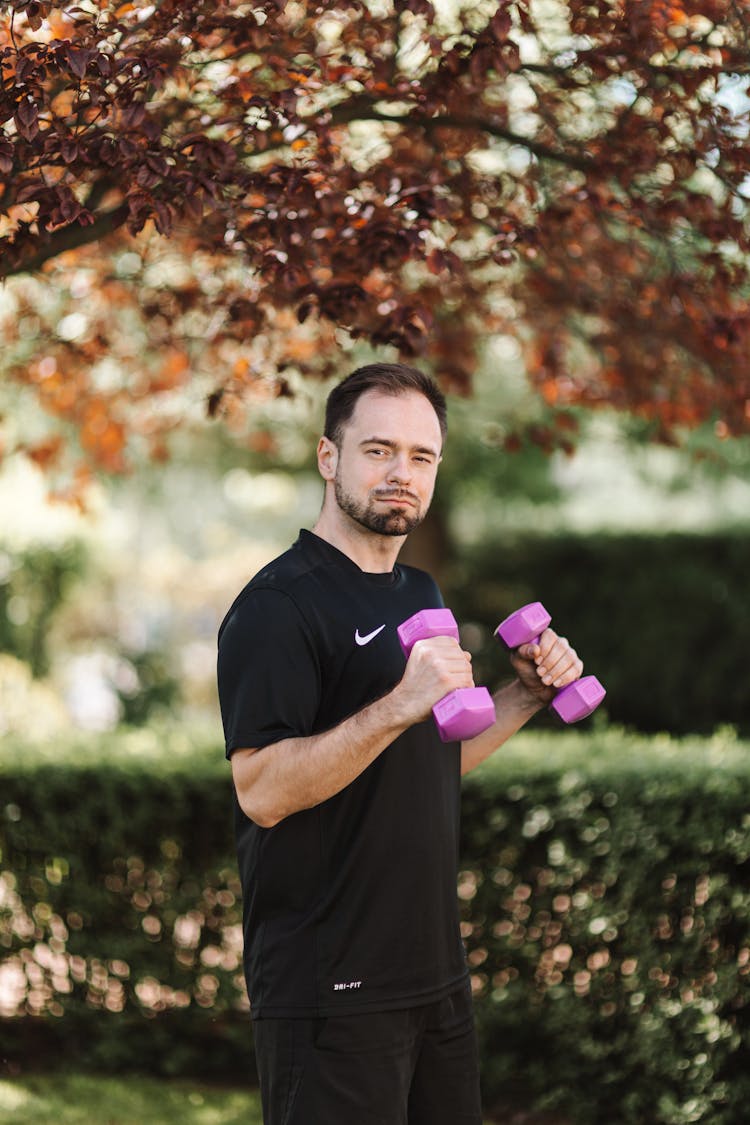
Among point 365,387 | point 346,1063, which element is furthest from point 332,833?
point 365,387

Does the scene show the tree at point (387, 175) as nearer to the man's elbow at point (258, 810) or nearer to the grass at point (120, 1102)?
the man's elbow at point (258, 810)

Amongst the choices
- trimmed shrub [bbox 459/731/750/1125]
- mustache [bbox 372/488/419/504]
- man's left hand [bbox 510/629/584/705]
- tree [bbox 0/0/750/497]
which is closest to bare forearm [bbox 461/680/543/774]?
man's left hand [bbox 510/629/584/705]

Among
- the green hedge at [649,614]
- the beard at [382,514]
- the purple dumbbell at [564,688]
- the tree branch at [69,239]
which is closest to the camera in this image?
the beard at [382,514]

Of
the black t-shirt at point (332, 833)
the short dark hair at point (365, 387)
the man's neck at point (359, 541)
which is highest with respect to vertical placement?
the short dark hair at point (365, 387)

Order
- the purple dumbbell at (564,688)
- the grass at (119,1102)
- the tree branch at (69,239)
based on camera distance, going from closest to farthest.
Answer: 1. the purple dumbbell at (564,688)
2. the tree branch at (69,239)
3. the grass at (119,1102)

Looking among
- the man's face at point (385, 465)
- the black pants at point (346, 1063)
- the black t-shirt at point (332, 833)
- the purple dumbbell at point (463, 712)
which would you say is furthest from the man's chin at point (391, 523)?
the black pants at point (346, 1063)

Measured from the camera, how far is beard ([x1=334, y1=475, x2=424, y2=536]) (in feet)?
9.40

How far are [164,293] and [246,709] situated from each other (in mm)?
2822

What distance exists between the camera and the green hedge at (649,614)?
10.1 meters

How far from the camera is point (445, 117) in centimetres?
393

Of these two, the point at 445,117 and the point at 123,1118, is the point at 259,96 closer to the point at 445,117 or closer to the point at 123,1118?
the point at 445,117

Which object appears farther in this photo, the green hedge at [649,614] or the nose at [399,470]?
the green hedge at [649,614]

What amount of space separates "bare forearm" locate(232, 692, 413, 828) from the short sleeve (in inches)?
1.8

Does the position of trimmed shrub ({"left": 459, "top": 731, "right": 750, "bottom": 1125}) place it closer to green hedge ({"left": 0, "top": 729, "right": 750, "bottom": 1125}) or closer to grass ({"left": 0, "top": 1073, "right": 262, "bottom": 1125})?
green hedge ({"left": 0, "top": 729, "right": 750, "bottom": 1125})
